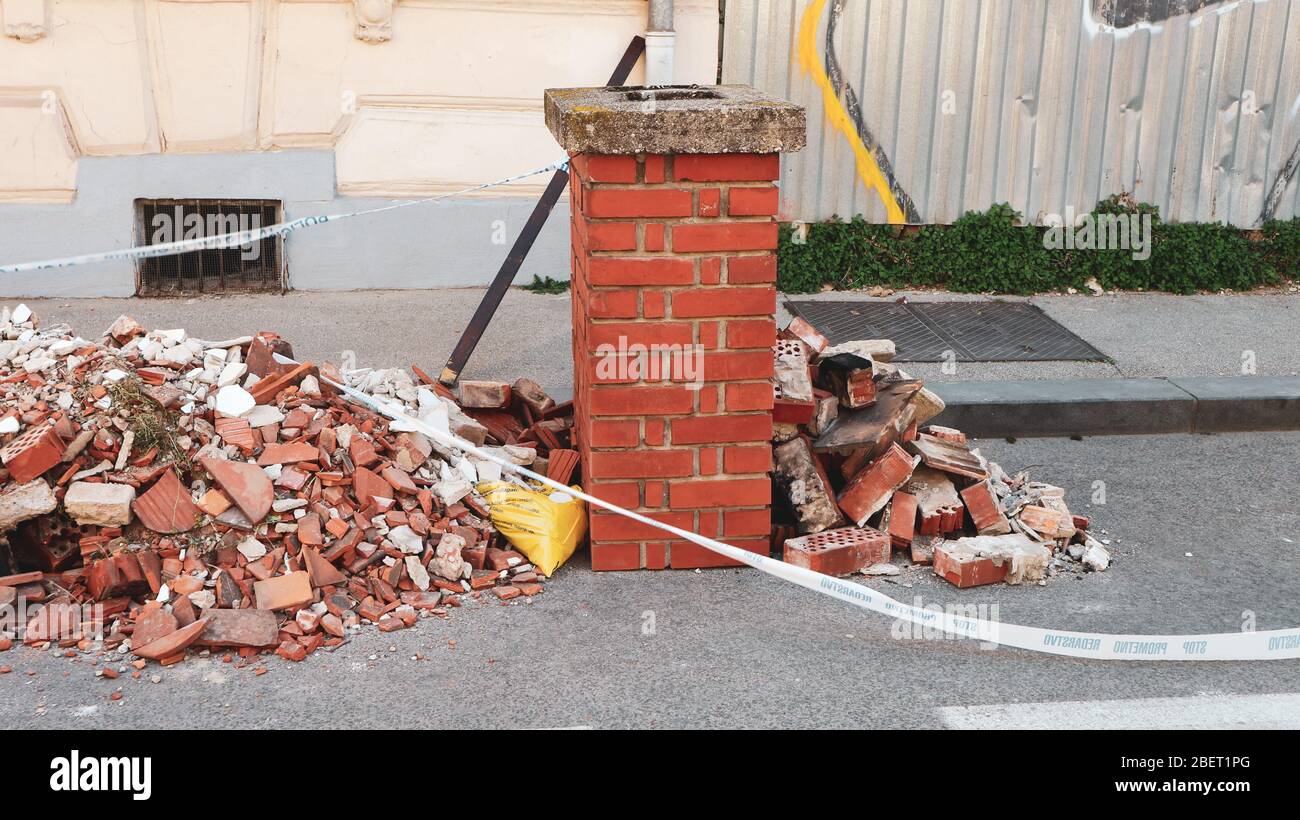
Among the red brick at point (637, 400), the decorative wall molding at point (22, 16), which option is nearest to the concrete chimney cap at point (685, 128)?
the red brick at point (637, 400)

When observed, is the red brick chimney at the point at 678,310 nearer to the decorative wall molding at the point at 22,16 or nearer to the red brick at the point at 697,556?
the red brick at the point at 697,556

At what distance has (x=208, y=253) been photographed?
8758 millimetres

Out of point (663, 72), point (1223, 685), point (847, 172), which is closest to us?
point (1223, 685)

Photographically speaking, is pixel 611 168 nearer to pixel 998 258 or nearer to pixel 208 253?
pixel 208 253

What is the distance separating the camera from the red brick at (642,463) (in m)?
4.89

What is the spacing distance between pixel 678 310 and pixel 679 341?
0.11 meters

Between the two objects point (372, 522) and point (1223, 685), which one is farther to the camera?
point (372, 522)

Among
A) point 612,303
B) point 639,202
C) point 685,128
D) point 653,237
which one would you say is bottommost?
point 612,303

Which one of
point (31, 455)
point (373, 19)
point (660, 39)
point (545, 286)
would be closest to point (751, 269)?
point (31, 455)

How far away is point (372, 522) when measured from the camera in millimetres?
4832

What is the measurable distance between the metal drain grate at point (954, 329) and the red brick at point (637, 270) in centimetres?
337

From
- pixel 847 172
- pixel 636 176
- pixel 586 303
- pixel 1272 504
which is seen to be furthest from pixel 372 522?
pixel 847 172

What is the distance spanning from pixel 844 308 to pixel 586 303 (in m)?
4.22

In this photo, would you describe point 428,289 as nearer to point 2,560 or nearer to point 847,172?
point 847,172
